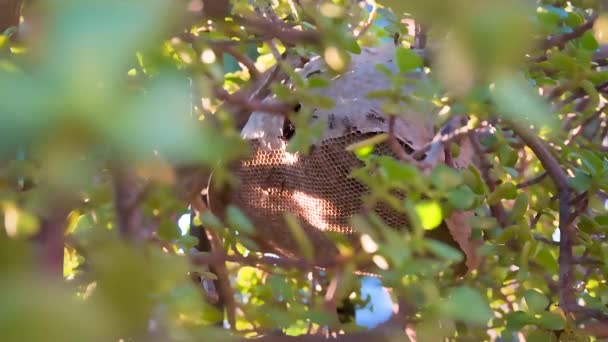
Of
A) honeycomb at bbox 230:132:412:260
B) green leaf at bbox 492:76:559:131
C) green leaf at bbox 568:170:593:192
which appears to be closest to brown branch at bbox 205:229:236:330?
honeycomb at bbox 230:132:412:260

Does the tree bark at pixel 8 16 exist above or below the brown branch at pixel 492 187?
above

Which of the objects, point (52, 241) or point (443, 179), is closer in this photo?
point (52, 241)

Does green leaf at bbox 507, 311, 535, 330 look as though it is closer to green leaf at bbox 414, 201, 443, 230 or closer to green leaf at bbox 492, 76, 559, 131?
green leaf at bbox 414, 201, 443, 230

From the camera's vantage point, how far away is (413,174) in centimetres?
33

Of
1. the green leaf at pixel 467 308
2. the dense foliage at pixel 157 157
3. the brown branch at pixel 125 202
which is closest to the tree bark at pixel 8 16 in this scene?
the dense foliage at pixel 157 157

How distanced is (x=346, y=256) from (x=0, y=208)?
0.15 m

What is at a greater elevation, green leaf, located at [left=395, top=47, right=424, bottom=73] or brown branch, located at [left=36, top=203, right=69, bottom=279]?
brown branch, located at [left=36, top=203, right=69, bottom=279]

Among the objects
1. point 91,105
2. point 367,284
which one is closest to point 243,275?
point 367,284

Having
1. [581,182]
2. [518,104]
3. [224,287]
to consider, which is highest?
[518,104]

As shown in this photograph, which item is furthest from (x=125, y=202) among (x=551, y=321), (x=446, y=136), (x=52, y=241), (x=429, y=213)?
(x=551, y=321)

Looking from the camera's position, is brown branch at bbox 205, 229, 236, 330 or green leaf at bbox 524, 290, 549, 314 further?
brown branch at bbox 205, 229, 236, 330

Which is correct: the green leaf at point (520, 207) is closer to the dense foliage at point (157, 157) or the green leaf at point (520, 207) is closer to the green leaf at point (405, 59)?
the dense foliage at point (157, 157)

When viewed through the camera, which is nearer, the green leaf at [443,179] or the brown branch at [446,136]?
the green leaf at [443,179]

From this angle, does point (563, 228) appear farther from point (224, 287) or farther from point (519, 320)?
point (224, 287)
